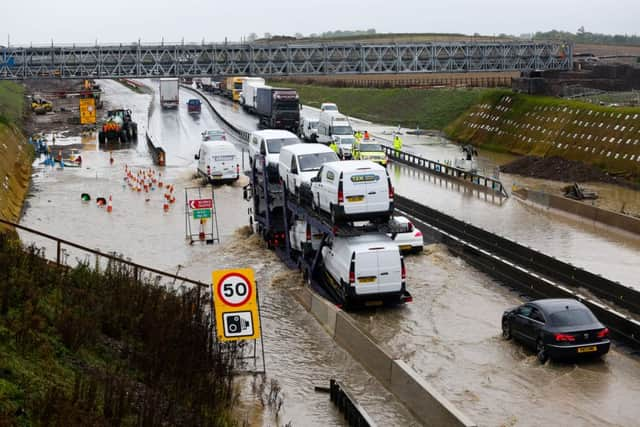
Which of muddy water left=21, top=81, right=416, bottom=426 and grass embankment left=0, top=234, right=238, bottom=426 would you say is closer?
grass embankment left=0, top=234, right=238, bottom=426

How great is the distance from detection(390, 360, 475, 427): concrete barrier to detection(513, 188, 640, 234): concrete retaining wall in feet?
67.0

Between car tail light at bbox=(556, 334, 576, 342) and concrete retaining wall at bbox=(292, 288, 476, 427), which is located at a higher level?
car tail light at bbox=(556, 334, 576, 342)

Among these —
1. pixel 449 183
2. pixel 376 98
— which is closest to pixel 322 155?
pixel 449 183

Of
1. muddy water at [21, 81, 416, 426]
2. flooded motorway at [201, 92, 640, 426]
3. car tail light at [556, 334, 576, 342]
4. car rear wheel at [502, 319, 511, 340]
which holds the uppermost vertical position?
car tail light at [556, 334, 576, 342]

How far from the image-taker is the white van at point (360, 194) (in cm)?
2509

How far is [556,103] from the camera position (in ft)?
222

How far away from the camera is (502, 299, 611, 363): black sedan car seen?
20.1 meters

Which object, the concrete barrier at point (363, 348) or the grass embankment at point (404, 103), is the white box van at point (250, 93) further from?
the concrete barrier at point (363, 348)

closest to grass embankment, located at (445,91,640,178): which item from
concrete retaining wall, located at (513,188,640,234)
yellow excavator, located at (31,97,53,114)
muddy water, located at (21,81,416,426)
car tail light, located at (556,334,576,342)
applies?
concrete retaining wall, located at (513,188,640,234)

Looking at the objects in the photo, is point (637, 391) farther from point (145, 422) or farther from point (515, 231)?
point (515, 231)

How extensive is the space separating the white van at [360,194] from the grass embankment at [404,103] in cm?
5774

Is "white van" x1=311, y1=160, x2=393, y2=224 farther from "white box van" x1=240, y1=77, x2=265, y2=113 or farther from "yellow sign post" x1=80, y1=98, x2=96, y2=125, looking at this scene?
"white box van" x1=240, y1=77, x2=265, y2=113

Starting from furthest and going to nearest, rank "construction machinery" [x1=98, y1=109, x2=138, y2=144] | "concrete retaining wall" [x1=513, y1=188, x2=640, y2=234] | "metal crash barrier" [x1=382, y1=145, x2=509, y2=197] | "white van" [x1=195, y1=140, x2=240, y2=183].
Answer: "construction machinery" [x1=98, y1=109, x2=138, y2=144] < "white van" [x1=195, y1=140, x2=240, y2=183] < "metal crash barrier" [x1=382, y1=145, x2=509, y2=197] < "concrete retaining wall" [x1=513, y1=188, x2=640, y2=234]

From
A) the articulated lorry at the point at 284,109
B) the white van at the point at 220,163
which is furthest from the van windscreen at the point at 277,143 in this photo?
the articulated lorry at the point at 284,109
